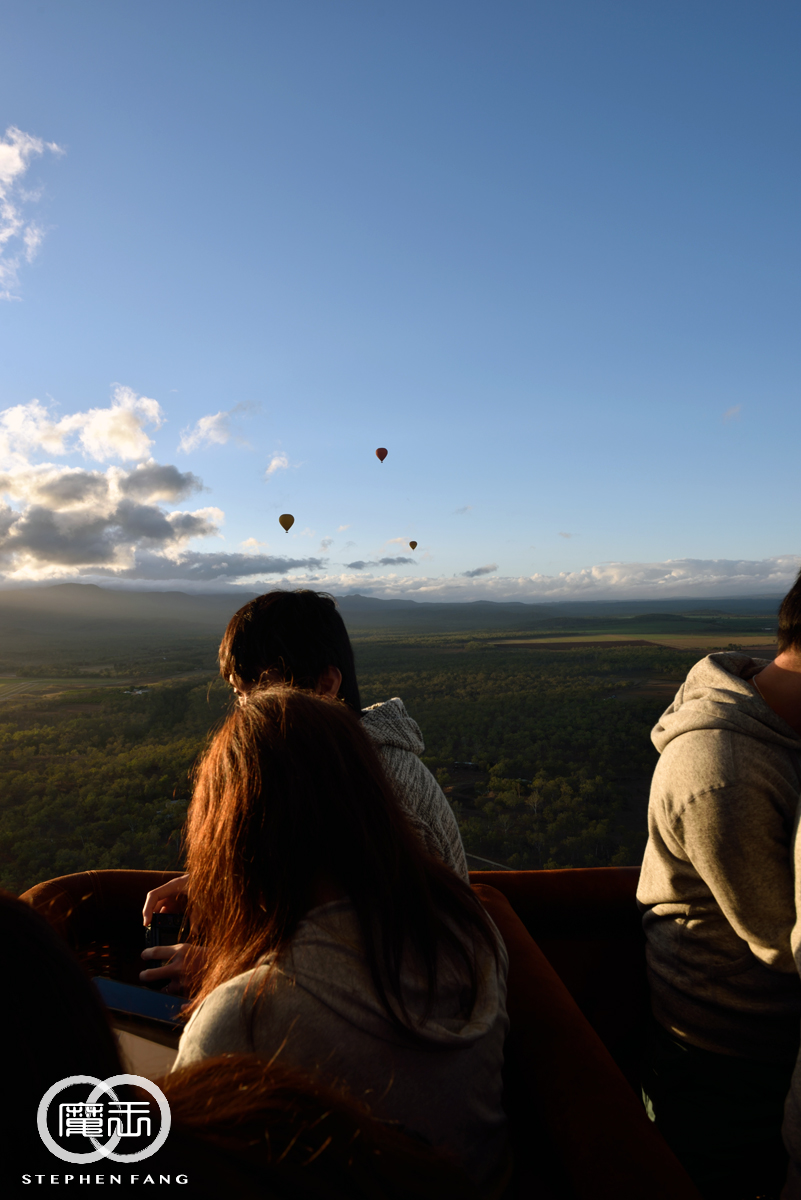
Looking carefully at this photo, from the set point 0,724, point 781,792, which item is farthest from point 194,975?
point 0,724

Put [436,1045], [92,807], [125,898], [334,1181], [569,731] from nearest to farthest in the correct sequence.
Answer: [334,1181] < [436,1045] < [125,898] < [92,807] < [569,731]

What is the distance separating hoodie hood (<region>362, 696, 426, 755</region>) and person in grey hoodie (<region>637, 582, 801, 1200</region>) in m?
0.46

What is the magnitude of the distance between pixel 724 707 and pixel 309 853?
68 centimetres

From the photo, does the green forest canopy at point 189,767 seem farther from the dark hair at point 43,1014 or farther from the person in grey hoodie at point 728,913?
the dark hair at point 43,1014

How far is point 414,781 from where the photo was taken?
114 centimetres

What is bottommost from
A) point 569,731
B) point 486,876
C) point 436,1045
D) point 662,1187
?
point 569,731

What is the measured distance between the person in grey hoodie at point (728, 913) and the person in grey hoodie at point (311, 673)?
407 mm

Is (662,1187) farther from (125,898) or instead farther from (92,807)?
(92,807)

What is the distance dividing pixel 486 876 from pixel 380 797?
113cm

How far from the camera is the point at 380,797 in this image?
26.3 inches

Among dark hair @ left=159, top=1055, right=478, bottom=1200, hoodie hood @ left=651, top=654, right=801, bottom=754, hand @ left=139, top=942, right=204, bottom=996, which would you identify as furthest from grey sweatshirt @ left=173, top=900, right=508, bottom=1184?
hoodie hood @ left=651, top=654, right=801, bottom=754

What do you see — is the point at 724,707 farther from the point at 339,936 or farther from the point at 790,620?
the point at 339,936

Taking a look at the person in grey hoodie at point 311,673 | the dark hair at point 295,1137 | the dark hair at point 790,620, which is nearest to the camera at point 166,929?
the person in grey hoodie at point 311,673

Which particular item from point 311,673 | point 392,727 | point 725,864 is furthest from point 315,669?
point 725,864
